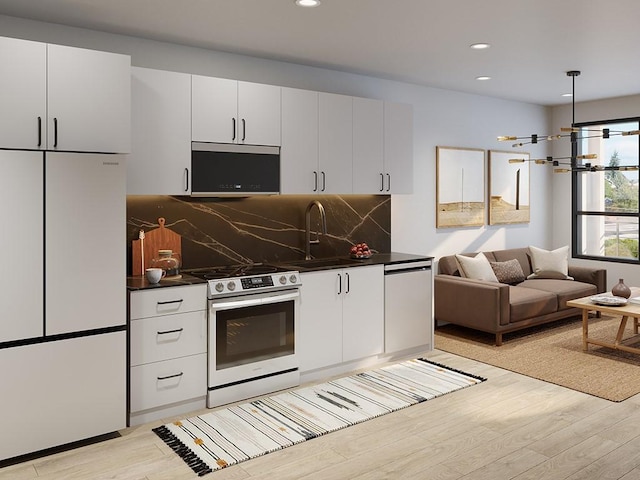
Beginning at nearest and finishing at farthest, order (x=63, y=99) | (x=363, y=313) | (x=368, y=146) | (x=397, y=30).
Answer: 1. (x=63, y=99)
2. (x=397, y=30)
3. (x=363, y=313)
4. (x=368, y=146)

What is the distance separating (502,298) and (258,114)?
2.81 meters

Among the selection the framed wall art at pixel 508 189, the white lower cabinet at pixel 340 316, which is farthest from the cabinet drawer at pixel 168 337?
the framed wall art at pixel 508 189

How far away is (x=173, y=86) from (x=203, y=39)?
1.69ft

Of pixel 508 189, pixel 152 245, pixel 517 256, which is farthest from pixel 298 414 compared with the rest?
pixel 508 189

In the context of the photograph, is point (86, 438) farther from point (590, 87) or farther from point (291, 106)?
point (590, 87)

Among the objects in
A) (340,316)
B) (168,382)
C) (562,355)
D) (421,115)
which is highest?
(421,115)

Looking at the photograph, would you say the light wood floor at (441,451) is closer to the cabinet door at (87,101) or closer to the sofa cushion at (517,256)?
the cabinet door at (87,101)

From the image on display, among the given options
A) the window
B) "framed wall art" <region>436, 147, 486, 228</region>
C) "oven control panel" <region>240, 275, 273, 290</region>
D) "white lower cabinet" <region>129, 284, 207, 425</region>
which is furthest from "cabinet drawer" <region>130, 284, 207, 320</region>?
the window

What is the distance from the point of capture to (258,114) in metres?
4.20

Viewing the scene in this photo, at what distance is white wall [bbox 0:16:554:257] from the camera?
13.1 feet

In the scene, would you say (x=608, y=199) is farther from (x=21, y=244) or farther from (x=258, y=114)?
(x=21, y=244)

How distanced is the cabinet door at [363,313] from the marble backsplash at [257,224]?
66 cm

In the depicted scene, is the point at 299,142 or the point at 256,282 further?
the point at 299,142

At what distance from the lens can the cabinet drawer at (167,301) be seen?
11.3 ft
